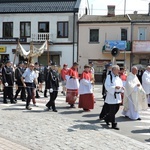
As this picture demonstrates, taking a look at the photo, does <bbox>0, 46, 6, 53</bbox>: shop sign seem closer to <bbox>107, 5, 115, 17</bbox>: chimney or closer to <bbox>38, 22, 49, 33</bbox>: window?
<bbox>38, 22, 49, 33</bbox>: window

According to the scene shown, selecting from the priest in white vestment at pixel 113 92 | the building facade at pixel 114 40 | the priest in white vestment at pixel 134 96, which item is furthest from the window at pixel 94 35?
the priest in white vestment at pixel 113 92

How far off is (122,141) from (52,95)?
472cm

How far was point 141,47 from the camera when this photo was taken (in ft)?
109

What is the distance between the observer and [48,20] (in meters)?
35.5

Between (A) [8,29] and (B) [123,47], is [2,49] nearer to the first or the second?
(A) [8,29]

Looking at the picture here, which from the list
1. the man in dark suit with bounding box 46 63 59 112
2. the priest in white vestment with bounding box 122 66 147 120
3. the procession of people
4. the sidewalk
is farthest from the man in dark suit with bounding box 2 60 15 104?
the sidewalk

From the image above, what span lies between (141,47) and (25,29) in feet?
41.4

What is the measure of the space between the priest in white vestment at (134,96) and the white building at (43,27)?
2400 centimetres

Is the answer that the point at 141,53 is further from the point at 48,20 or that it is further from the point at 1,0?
the point at 1,0

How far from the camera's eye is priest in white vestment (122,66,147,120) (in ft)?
35.6

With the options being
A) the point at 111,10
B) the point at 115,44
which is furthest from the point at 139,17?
the point at 115,44

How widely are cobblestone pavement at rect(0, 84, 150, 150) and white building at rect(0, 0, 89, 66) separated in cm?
2481

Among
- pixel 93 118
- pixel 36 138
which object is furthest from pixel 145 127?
pixel 36 138

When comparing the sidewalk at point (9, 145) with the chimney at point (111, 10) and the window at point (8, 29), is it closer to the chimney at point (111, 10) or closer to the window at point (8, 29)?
the window at point (8, 29)
